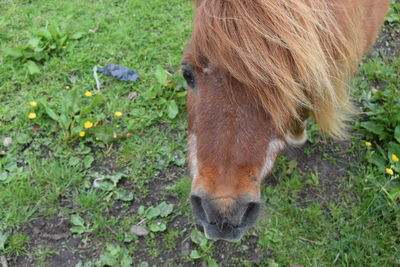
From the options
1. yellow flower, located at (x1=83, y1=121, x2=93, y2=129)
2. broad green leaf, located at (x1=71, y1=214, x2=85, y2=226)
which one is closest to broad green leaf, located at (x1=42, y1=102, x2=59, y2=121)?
yellow flower, located at (x1=83, y1=121, x2=93, y2=129)

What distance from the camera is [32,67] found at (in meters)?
3.52

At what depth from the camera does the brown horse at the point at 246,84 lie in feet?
4.96

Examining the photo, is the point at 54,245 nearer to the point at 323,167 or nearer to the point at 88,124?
the point at 88,124

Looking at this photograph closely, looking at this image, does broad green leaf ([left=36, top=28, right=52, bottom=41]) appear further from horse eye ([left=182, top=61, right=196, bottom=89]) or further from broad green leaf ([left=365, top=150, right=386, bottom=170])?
broad green leaf ([left=365, top=150, right=386, bottom=170])

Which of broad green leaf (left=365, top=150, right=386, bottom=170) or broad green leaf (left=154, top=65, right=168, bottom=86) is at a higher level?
broad green leaf (left=154, top=65, right=168, bottom=86)

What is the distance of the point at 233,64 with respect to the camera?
5.02 ft

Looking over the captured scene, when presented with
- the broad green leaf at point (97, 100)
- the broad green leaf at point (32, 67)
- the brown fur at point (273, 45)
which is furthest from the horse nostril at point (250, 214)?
the broad green leaf at point (32, 67)

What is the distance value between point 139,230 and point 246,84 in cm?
159

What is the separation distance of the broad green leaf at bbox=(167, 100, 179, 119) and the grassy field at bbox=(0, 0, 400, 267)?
21 millimetres

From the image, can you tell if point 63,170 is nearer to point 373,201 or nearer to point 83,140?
point 83,140

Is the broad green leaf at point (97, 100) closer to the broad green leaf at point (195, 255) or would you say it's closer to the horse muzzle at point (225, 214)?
the broad green leaf at point (195, 255)

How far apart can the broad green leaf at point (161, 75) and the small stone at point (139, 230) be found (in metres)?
1.43

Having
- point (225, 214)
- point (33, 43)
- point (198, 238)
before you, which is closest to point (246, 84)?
point (225, 214)

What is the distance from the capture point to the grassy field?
99.1 inches
